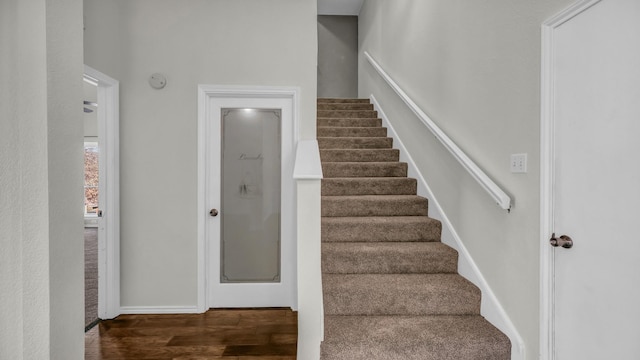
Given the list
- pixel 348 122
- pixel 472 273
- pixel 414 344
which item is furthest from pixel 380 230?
pixel 348 122

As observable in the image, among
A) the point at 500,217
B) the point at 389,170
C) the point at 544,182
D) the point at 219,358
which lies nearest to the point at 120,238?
the point at 219,358

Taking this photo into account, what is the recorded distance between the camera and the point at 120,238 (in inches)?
118

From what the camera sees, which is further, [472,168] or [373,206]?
[373,206]

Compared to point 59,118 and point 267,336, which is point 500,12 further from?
point 267,336

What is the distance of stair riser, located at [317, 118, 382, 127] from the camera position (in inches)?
175

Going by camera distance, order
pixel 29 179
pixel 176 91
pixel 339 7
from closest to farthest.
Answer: pixel 29 179
pixel 176 91
pixel 339 7

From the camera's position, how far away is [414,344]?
185 centimetres

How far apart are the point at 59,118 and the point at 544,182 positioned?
2.03m

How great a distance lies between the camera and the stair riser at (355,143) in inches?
156

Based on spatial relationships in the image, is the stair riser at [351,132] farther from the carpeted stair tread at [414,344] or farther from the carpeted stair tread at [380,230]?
the carpeted stair tread at [414,344]

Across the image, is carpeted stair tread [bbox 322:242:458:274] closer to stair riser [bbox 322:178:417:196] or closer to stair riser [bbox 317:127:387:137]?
stair riser [bbox 322:178:417:196]

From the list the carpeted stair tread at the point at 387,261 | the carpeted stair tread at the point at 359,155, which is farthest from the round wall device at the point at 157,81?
the carpeted stair tread at the point at 387,261

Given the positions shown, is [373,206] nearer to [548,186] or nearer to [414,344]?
[414,344]

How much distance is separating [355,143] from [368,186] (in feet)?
2.94
